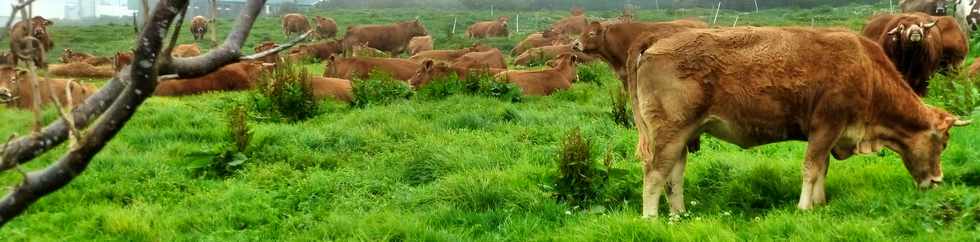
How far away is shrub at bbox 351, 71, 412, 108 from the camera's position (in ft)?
39.1

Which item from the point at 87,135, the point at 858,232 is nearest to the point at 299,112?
the point at 858,232

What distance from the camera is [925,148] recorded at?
6.09 metres

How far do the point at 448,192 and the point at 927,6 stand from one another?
14.6 metres

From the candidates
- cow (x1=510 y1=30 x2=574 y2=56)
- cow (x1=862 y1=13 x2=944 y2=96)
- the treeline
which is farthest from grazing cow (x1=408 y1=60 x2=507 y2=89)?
the treeline

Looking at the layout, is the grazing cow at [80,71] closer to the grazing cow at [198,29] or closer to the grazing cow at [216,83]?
the grazing cow at [216,83]

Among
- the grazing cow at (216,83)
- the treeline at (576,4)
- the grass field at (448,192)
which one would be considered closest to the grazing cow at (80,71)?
the grazing cow at (216,83)

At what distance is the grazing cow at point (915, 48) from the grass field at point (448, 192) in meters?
2.22

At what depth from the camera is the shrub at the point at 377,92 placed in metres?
11.9

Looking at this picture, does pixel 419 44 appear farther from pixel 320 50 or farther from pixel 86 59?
pixel 86 59

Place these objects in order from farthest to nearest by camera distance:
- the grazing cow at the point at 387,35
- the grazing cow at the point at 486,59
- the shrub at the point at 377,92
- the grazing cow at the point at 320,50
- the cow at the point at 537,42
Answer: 1. the grazing cow at the point at 387,35
2. the cow at the point at 537,42
3. the grazing cow at the point at 320,50
4. the grazing cow at the point at 486,59
5. the shrub at the point at 377,92

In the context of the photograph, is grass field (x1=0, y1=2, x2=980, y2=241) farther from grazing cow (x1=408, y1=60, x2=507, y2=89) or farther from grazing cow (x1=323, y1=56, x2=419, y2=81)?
grazing cow (x1=323, y1=56, x2=419, y2=81)

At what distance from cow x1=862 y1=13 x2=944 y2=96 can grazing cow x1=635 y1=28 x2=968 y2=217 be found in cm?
446

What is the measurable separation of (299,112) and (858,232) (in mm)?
7409

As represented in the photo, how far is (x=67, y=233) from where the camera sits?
Answer: 21.2 feet
